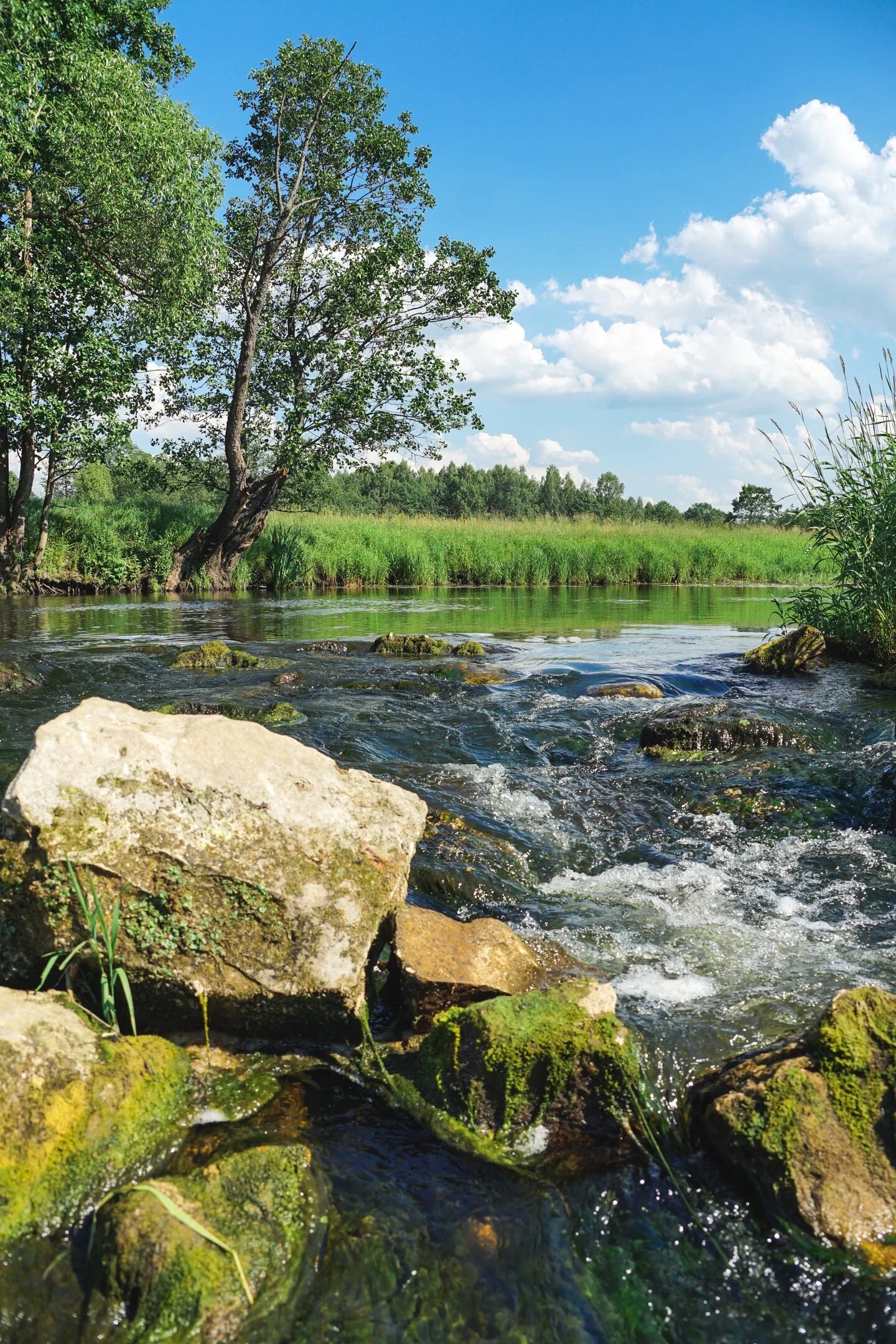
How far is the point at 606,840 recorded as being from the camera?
17.0 ft

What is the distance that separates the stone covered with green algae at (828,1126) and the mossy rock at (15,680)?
26.7 ft

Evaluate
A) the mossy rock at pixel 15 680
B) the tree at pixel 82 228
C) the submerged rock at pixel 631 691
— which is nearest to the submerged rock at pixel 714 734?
the submerged rock at pixel 631 691

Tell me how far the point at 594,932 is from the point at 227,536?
21600mm

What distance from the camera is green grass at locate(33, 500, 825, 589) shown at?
Result: 22.6 meters

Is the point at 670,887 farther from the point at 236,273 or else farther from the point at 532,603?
the point at 236,273

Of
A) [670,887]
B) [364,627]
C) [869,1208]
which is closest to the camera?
[869,1208]

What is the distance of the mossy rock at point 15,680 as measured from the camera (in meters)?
8.65

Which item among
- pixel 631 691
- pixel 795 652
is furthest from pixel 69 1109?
pixel 795 652

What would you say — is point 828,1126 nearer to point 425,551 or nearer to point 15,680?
point 15,680

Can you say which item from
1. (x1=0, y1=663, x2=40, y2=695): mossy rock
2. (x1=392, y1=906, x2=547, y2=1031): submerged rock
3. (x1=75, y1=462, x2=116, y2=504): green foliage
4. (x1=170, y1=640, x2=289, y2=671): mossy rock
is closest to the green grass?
(x1=75, y1=462, x2=116, y2=504): green foliage

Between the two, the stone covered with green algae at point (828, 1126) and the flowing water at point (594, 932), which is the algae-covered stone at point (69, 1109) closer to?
the flowing water at point (594, 932)

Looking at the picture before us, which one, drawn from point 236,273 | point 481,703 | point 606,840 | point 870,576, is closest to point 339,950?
point 606,840

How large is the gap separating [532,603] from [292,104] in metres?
14.6

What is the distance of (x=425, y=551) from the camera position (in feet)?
90.3
